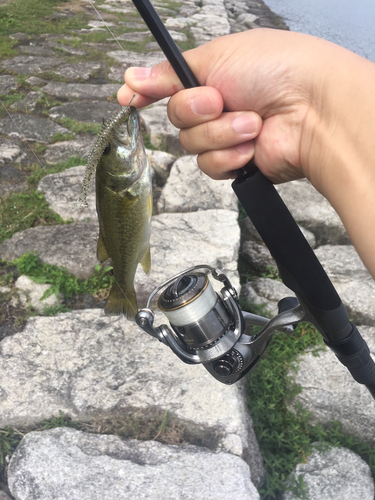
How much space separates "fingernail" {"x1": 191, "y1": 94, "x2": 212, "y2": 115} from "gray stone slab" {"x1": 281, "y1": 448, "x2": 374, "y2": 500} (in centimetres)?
204

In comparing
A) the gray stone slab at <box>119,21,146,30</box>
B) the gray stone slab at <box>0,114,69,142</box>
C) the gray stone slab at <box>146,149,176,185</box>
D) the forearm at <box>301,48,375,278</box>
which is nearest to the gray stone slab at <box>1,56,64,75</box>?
the gray stone slab at <box>0,114,69,142</box>

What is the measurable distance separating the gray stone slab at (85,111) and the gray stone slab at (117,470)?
176 inches

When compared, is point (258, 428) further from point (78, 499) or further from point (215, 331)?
point (215, 331)

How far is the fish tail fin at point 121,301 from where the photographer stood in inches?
73.3

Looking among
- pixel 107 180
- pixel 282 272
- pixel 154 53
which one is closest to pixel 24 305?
pixel 107 180

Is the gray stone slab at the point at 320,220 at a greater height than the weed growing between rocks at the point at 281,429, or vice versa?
the gray stone slab at the point at 320,220

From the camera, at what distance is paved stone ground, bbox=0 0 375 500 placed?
6.67 feet

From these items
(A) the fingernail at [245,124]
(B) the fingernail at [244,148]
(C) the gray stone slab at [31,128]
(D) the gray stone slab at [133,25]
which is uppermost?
(A) the fingernail at [245,124]

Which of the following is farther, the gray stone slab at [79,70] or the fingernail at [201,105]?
the gray stone slab at [79,70]

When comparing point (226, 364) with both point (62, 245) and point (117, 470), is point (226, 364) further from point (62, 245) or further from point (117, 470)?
point (62, 245)

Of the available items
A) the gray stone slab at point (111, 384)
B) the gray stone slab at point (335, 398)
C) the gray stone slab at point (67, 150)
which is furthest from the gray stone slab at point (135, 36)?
the gray stone slab at point (335, 398)

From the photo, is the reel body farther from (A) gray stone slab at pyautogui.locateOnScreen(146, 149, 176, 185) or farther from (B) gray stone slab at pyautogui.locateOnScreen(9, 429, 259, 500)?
(A) gray stone slab at pyautogui.locateOnScreen(146, 149, 176, 185)

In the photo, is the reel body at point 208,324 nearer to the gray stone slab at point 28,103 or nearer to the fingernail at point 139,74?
the fingernail at point 139,74

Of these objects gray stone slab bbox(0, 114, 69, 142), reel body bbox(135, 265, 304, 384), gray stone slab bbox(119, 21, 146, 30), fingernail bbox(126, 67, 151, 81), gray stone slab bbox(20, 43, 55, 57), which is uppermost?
fingernail bbox(126, 67, 151, 81)
